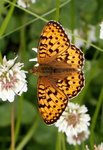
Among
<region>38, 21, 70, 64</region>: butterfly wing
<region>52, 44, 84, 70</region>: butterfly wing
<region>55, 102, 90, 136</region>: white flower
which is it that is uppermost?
<region>38, 21, 70, 64</region>: butterfly wing

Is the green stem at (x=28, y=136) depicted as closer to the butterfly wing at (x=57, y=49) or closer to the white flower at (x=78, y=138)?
the white flower at (x=78, y=138)

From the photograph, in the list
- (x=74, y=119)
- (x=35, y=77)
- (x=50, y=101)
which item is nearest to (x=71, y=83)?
(x=50, y=101)

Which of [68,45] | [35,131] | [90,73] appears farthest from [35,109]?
[68,45]

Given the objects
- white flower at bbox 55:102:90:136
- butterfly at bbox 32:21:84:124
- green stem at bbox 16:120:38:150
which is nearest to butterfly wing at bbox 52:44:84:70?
butterfly at bbox 32:21:84:124

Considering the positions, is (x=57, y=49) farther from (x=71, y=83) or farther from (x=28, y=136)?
(x=28, y=136)

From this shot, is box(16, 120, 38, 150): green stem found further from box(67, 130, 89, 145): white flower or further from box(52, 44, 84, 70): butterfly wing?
box(52, 44, 84, 70): butterfly wing

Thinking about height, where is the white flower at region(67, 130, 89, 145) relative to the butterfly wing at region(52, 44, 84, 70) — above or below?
below

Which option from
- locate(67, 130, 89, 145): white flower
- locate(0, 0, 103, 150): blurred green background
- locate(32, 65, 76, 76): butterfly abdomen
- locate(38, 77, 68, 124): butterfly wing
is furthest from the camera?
locate(0, 0, 103, 150): blurred green background
